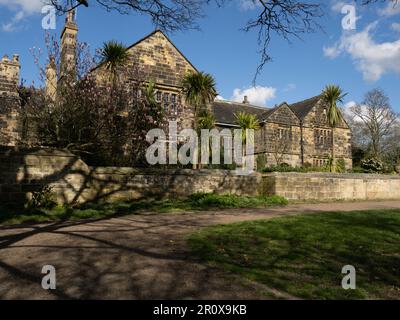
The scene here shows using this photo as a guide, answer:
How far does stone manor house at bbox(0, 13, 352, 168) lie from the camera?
18.9 m

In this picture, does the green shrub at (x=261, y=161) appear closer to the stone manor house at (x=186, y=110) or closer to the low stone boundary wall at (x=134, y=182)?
the stone manor house at (x=186, y=110)

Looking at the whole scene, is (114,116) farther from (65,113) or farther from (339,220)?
(339,220)

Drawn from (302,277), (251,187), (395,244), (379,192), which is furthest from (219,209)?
(379,192)

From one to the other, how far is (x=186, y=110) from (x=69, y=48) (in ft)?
26.1

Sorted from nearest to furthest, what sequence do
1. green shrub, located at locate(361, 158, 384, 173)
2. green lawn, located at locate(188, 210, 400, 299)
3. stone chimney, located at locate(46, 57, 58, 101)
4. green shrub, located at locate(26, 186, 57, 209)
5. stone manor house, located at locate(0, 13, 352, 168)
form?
green lawn, located at locate(188, 210, 400, 299)
green shrub, located at locate(26, 186, 57, 209)
stone chimney, located at locate(46, 57, 58, 101)
stone manor house, located at locate(0, 13, 352, 168)
green shrub, located at locate(361, 158, 384, 173)

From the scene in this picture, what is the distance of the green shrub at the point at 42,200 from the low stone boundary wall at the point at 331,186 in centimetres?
925

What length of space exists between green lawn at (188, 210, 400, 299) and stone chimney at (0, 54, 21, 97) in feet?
54.7

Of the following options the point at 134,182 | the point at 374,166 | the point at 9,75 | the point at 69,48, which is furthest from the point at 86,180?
the point at 374,166

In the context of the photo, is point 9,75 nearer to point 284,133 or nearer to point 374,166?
point 284,133

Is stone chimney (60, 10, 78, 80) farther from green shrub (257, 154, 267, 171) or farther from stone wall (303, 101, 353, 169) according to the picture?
stone wall (303, 101, 353, 169)

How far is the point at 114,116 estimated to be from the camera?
15805mm

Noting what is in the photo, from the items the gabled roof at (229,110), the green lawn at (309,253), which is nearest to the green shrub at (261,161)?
the gabled roof at (229,110)

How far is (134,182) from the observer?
13.3m

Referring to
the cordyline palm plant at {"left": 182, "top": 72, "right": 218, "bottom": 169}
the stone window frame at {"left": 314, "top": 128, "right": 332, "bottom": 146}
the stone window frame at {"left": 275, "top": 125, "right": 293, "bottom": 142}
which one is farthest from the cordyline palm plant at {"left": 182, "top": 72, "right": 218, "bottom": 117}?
the stone window frame at {"left": 314, "top": 128, "right": 332, "bottom": 146}
